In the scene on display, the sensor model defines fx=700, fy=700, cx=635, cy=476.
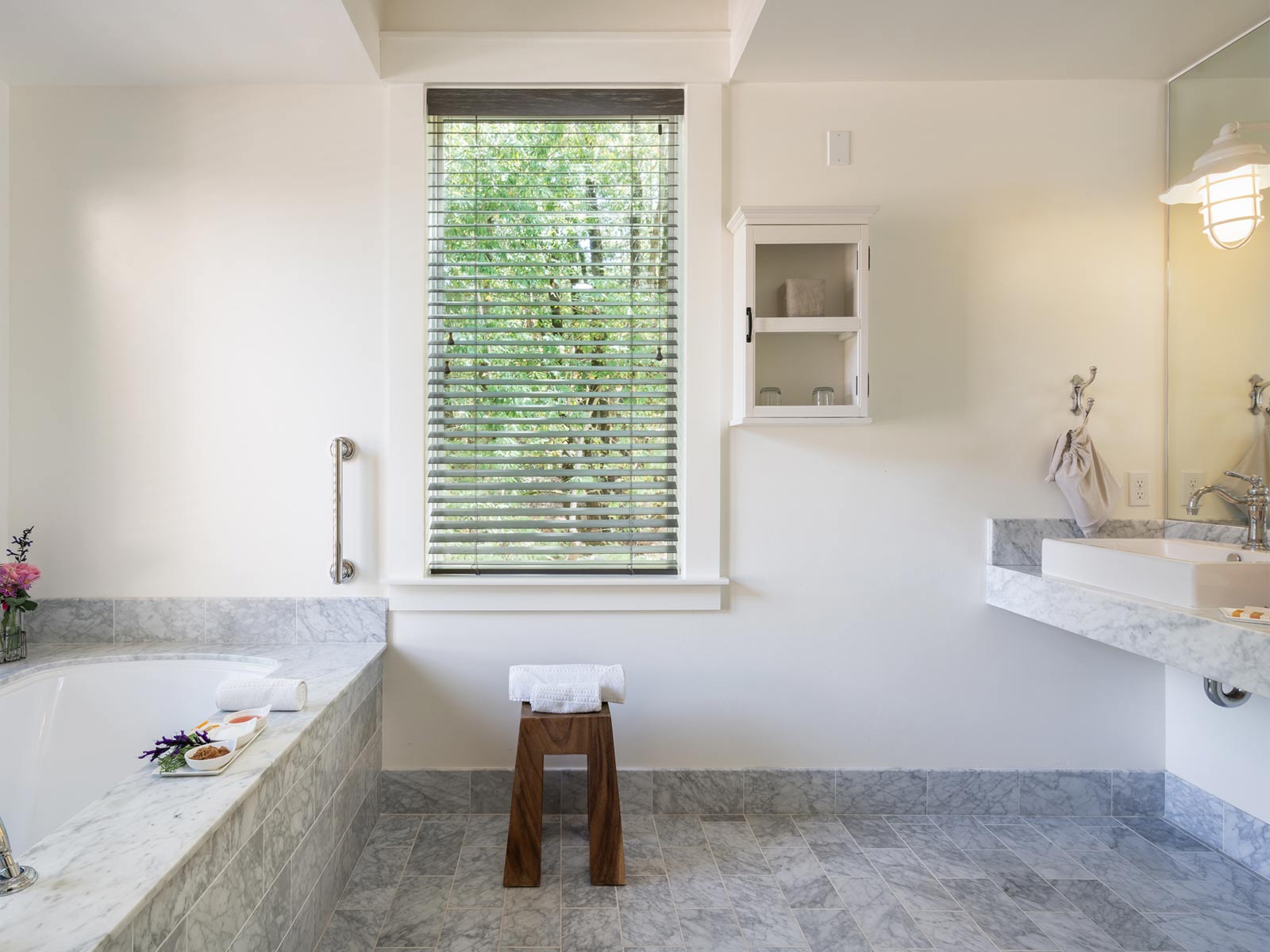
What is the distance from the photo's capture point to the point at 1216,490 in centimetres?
204

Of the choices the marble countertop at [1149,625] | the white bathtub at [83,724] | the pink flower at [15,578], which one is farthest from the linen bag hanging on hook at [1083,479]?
the pink flower at [15,578]

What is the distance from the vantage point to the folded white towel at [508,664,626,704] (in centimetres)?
195

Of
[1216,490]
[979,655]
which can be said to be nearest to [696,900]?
[979,655]

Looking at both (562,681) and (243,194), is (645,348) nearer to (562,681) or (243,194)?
(562,681)

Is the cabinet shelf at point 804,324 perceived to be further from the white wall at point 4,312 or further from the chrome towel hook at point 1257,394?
the white wall at point 4,312

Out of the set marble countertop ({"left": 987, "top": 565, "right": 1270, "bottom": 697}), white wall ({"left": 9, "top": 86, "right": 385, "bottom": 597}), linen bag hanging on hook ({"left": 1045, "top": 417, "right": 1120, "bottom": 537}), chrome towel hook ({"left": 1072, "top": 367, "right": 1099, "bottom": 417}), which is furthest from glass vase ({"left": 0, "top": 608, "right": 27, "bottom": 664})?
chrome towel hook ({"left": 1072, "top": 367, "right": 1099, "bottom": 417})

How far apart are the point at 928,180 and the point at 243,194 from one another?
219 centimetres

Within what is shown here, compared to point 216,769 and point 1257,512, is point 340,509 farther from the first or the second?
point 1257,512

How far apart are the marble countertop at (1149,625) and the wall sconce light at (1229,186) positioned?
1109 mm

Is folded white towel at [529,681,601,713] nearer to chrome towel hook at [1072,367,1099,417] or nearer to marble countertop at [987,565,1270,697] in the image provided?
marble countertop at [987,565,1270,697]

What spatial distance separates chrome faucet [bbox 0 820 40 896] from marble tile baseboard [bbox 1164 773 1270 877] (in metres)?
2.79

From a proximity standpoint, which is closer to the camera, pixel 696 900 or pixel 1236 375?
pixel 696 900

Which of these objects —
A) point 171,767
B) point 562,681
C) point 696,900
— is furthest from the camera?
point 562,681

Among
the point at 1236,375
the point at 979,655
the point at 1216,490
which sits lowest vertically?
the point at 979,655
